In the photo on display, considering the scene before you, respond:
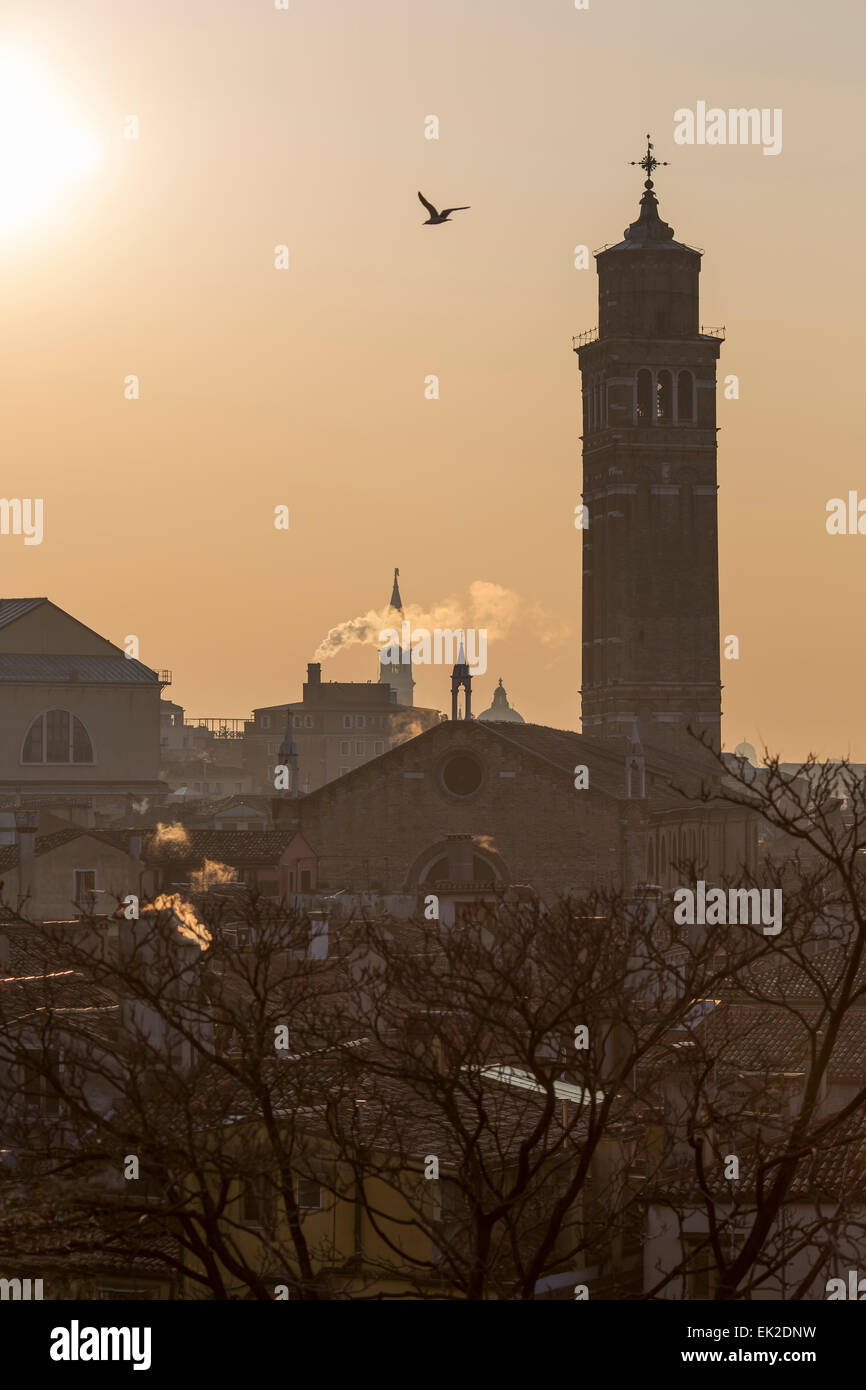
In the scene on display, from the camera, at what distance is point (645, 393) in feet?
246

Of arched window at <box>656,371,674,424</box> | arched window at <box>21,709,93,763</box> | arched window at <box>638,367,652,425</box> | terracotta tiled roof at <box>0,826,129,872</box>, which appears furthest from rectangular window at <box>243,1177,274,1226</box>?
arched window at <box>656,371,674,424</box>

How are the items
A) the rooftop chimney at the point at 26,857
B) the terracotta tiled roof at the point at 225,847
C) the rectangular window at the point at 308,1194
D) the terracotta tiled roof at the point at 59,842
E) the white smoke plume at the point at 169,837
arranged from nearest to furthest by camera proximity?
1. the rectangular window at the point at 308,1194
2. the rooftop chimney at the point at 26,857
3. the terracotta tiled roof at the point at 59,842
4. the terracotta tiled roof at the point at 225,847
5. the white smoke plume at the point at 169,837

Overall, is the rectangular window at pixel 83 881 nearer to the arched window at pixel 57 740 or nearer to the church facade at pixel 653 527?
the church facade at pixel 653 527

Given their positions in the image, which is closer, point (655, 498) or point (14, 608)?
point (655, 498)

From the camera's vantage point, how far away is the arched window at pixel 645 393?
2953 inches

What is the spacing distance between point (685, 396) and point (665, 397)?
75 centimetres

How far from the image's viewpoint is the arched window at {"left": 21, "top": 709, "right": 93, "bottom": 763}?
73312 millimetres

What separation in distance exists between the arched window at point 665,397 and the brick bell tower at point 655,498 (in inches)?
1.5

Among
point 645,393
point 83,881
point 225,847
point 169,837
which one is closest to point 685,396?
point 645,393

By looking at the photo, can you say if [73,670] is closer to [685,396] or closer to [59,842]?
[685,396]

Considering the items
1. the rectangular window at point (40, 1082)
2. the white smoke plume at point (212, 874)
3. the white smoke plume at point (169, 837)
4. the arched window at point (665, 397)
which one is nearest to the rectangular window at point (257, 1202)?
the rectangular window at point (40, 1082)

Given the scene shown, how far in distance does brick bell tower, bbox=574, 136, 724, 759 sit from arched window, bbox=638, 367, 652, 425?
0.04 meters

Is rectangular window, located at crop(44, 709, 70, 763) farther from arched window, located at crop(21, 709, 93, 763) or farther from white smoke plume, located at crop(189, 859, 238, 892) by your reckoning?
white smoke plume, located at crop(189, 859, 238, 892)
